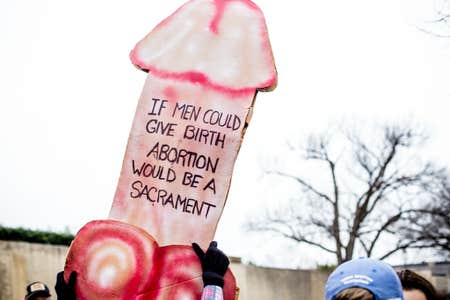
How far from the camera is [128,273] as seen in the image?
3002mm

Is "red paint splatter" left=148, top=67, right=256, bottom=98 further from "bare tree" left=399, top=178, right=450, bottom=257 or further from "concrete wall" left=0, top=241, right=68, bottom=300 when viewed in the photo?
"bare tree" left=399, top=178, right=450, bottom=257

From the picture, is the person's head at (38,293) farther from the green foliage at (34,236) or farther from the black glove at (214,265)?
the green foliage at (34,236)

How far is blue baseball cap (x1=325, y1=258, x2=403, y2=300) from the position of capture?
181 centimetres

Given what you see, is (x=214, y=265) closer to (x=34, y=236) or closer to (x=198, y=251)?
(x=198, y=251)

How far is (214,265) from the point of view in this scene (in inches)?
113

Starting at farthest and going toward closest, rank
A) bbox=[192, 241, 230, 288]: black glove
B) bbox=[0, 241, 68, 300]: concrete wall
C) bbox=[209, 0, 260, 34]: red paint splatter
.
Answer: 1. bbox=[0, 241, 68, 300]: concrete wall
2. bbox=[209, 0, 260, 34]: red paint splatter
3. bbox=[192, 241, 230, 288]: black glove

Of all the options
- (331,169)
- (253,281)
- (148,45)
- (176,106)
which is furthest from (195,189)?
(331,169)

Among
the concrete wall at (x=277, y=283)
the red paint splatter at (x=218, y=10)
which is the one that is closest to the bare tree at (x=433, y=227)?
the concrete wall at (x=277, y=283)

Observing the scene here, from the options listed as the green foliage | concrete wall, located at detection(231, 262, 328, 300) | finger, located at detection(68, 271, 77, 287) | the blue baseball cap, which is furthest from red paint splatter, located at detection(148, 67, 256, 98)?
concrete wall, located at detection(231, 262, 328, 300)

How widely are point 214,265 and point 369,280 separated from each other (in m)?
1.14

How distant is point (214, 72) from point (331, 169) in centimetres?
2298

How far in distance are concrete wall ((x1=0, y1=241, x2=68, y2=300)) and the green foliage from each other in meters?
0.37

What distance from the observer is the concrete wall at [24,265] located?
1099cm

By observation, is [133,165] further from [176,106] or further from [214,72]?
[214,72]
